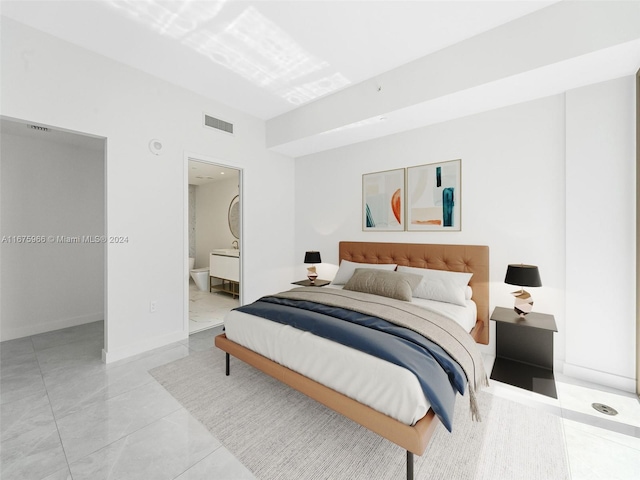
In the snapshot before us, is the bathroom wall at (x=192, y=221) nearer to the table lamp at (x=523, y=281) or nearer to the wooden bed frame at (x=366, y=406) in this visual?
the wooden bed frame at (x=366, y=406)

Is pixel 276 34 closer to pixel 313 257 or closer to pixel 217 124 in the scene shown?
pixel 217 124

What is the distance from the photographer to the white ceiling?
213cm

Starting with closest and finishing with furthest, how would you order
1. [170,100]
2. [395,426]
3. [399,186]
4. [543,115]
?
[395,426] → [543,115] → [170,100] → [399,186]

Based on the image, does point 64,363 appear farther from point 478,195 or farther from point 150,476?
point 478,195

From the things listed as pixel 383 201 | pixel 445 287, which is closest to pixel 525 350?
pixel 445 287

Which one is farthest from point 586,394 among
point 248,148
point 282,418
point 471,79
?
point 248,148

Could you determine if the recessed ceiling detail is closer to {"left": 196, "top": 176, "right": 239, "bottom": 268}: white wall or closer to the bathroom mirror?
the bathroom mirror

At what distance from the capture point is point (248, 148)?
4.08 m

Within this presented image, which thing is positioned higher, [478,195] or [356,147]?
[356,147]

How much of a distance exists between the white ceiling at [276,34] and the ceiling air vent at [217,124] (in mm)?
451

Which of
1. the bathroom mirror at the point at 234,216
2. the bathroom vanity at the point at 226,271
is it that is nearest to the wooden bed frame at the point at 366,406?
the bathroom vanity at the point at 226,271

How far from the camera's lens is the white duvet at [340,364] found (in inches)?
55.4

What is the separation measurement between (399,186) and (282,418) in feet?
9.55

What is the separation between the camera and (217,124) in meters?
3.69
